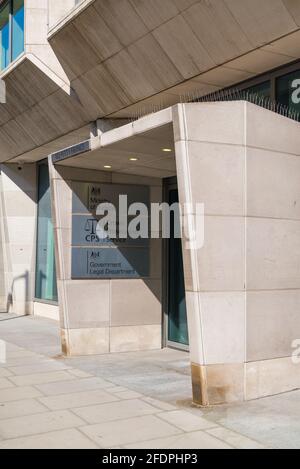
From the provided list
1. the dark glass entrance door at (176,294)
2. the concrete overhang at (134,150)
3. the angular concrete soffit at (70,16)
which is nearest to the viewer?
the concrete overhang at (134,150)

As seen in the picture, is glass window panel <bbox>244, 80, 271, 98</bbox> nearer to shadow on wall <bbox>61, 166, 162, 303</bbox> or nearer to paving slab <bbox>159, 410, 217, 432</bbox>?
shadow on wall <bbox>61, 166, 162, 303</bbox>

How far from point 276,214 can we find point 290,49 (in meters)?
3.27

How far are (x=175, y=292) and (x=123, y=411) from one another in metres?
6.12

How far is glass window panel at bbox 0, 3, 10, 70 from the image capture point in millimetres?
18802

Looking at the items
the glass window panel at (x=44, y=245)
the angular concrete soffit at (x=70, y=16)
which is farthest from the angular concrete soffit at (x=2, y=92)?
the angular concrete soffit at (x=70, y=16)

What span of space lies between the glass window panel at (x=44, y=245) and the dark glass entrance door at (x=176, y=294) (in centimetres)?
809

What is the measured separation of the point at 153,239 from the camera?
1370 cm

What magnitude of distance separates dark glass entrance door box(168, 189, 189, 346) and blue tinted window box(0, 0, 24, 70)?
7.95 meters

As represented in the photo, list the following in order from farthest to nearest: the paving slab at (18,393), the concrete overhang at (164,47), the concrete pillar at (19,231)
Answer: the concrete pillar at (19,231)
the concrete overhang at (164,47)
the paving slab at (18,393)

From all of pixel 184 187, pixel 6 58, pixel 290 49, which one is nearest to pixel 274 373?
pixel 184 187

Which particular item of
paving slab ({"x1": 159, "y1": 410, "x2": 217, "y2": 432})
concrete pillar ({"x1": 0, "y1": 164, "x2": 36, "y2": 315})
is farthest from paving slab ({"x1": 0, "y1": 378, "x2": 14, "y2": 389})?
concrete pillar ({"x1": 0, "y1": 164, "x2": 36, "y2": 315})

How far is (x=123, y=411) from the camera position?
26.4 feet

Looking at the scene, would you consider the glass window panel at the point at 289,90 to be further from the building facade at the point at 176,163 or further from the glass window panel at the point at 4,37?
the glass window panel at the point at 4,37

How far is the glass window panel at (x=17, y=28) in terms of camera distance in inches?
694
